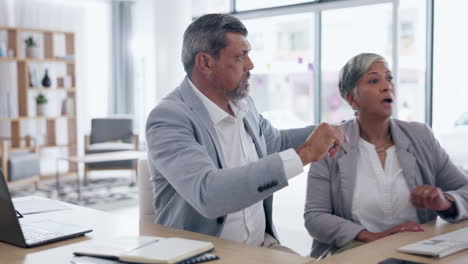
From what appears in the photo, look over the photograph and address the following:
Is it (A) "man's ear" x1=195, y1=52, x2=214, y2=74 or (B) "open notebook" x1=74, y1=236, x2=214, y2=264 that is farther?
(A) "man's ear" x1=195, y1=52, x2=214, y2=74

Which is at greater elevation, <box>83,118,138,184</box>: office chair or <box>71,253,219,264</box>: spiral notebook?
<box>71,253,219,264</box>: spiral notebook

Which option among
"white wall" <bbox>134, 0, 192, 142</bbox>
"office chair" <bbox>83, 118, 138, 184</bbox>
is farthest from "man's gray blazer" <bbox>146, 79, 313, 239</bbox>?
"office chair" <bbox>83, 118, 138, 184</bbox>

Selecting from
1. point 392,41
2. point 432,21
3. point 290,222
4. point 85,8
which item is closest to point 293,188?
point 290,222

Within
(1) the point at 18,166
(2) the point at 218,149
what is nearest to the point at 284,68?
(1) the point at 18,166

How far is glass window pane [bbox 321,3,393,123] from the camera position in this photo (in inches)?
191

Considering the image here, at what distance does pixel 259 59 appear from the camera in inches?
234

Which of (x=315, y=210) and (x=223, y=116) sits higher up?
(x=223, y=116)

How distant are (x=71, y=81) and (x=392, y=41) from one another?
5.06 metres

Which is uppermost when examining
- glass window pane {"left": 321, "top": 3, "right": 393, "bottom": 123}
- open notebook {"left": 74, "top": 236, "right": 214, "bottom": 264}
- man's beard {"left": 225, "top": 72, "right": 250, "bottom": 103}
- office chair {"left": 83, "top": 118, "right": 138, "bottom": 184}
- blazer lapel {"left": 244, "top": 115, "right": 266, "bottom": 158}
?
glass window pane {"left": 321, "top": 3, "right": 393, "bottom": 123}

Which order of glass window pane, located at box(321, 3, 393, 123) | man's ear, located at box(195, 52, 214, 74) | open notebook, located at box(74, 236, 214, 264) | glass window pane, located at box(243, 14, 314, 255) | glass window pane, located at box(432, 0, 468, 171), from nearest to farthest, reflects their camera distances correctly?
open notebook, located at box(74, 236, 214, 264)
man's ear, located at box(195, 52, 214, 74)
glass window pane, located at box(432, 0, 468, 171)
glass window pane, located at box(321, 3, 393, 123)
glass window pane, located at box(243, 14, 314, 255)

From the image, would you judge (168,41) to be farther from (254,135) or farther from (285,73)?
(254,135)

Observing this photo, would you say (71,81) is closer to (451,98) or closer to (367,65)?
(451,98)

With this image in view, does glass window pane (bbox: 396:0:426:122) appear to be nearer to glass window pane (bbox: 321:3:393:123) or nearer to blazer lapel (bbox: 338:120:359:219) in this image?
glass window pane (bbox: 321:3:393:123)

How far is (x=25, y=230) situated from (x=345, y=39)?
4.12 m
